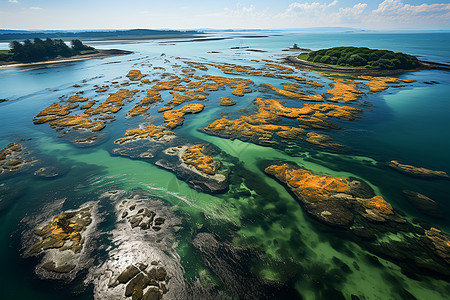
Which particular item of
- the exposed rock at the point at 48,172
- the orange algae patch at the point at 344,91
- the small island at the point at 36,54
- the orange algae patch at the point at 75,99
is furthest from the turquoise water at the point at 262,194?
the small island at the point at 36,54

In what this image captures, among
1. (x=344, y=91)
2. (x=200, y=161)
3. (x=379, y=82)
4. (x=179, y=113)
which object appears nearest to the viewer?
(x=200, y=161)

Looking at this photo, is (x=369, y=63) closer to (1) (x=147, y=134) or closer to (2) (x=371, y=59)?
(2) (x=371, y=59)

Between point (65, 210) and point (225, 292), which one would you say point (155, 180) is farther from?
point (225, 292)

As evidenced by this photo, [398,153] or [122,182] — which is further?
[398,153]

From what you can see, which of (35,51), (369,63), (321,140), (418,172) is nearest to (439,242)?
(418,172)

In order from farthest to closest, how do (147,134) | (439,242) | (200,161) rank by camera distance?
(147,134)
(200,161)
(439,242)

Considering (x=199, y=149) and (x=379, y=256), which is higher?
(x=199, y=149)

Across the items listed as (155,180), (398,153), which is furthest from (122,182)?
(398,153)
